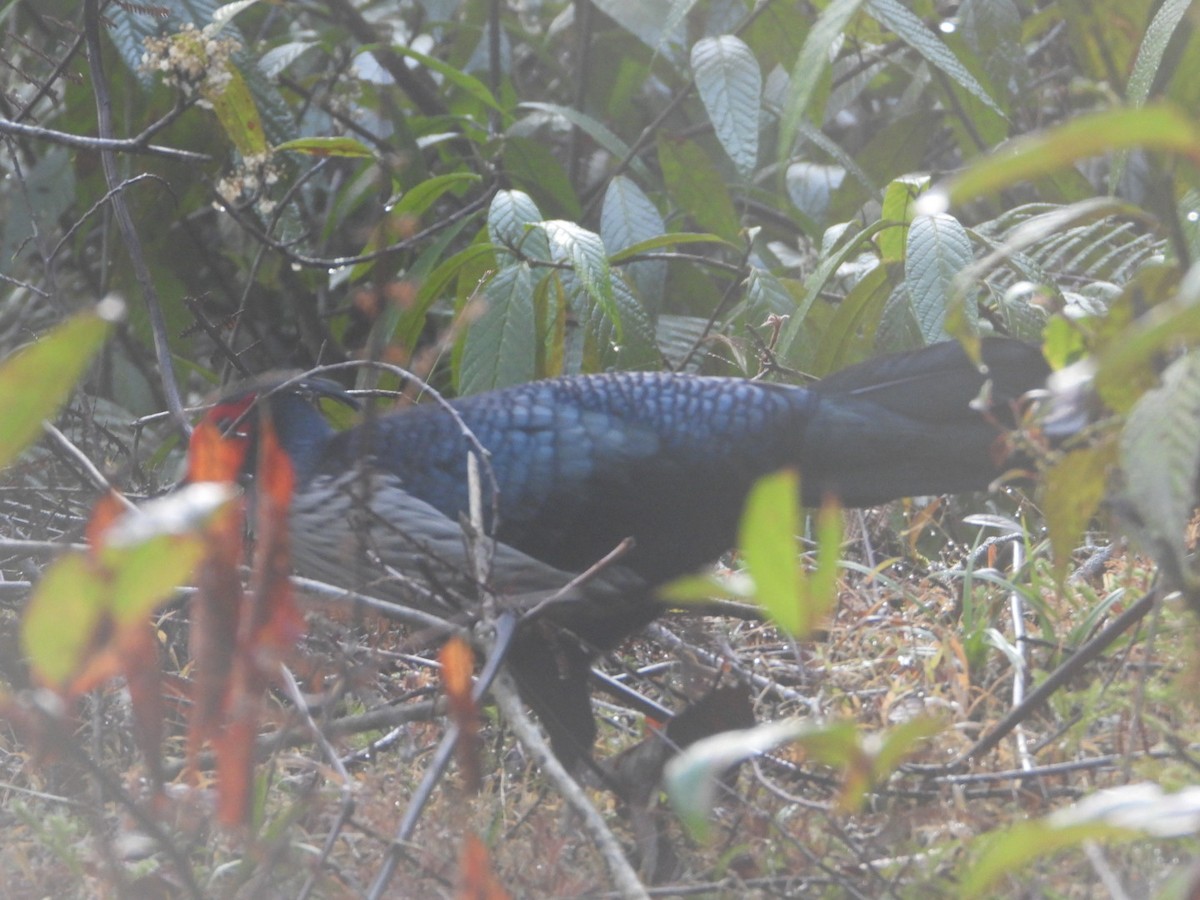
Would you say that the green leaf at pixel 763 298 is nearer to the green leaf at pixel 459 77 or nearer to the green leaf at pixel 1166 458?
the green leaf at pixel 459 77

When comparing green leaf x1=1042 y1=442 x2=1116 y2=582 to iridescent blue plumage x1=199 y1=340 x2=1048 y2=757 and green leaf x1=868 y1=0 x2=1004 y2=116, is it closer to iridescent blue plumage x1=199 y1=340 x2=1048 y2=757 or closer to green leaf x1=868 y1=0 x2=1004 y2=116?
iridescent blue plumage x1=199 y1=340 x2=1048 y2=757

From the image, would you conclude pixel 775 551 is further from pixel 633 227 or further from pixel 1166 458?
pixel 633 227

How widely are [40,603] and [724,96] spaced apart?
289cm

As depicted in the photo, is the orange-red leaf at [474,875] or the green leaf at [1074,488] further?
the green leaf at [1074,488]

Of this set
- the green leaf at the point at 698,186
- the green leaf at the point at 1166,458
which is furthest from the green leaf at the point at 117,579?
the green leaf at the point at 698,186

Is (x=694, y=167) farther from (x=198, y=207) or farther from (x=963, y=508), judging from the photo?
(x=198, y=207)

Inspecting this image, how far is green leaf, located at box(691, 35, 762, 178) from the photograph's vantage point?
3.35m

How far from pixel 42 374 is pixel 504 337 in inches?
89.7

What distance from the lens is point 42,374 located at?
2.60ft

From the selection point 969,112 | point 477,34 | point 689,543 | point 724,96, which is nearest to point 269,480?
point 689,543

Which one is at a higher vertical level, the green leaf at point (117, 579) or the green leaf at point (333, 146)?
the green leaf at point (117, 579)

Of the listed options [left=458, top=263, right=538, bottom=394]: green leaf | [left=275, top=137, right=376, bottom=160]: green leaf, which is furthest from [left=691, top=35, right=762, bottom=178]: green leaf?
[left=275, top=137, right=376, bottom=160]: green leaf

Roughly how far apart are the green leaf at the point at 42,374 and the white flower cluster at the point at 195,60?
1.98m

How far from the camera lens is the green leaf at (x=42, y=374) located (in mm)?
769
